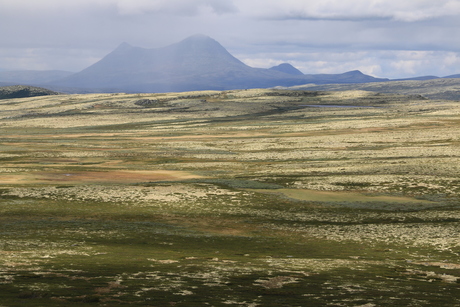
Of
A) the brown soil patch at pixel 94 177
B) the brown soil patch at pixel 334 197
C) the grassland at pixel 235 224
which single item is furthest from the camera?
the brown soil patch at pixel 94 177

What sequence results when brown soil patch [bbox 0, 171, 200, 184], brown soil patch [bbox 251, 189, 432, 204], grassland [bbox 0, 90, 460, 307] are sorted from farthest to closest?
brown soil patch [bbox 0, 171, 200, 184] → brown soil patch [bbox 251, 189, 432, 204] → grassland [bbox 0, 90, 460, 307]

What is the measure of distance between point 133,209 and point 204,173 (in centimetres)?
2501

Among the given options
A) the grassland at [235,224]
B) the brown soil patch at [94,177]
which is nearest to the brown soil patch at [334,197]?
the grassland at [235,224]

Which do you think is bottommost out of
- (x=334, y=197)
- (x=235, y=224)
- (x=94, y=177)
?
(x=235, y=224)

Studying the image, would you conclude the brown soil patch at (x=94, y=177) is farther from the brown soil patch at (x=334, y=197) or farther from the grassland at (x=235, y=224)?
the brown soil patch at (x=334, y=197)

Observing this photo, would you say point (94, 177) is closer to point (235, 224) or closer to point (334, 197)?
point (235, 224)

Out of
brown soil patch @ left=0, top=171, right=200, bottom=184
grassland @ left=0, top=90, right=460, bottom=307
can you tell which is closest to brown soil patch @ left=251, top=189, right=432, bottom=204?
grassland @ left=0, top=90, right=460, bottom=307

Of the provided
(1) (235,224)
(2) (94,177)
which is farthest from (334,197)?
(2) (94,177)

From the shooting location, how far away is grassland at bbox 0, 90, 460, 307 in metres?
25.6

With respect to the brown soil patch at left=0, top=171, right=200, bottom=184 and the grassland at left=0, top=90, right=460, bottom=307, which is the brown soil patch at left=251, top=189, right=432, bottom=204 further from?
the brown soil patch at left=0, top=171, right=200, bottom=184

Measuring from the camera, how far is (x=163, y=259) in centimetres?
3209

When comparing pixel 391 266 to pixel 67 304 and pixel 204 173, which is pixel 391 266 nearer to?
pixel 67 304

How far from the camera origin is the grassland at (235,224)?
84.1 feet

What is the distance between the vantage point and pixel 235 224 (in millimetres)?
44281
